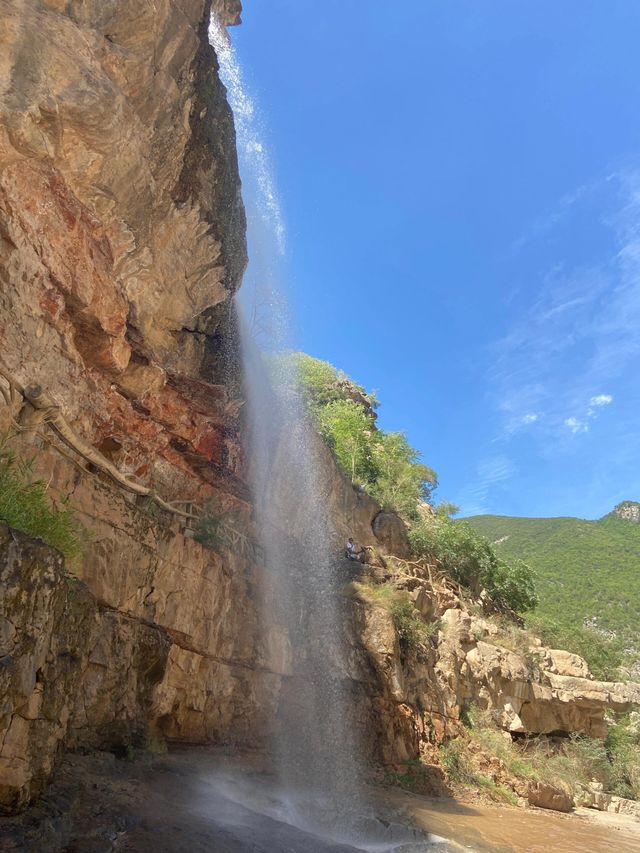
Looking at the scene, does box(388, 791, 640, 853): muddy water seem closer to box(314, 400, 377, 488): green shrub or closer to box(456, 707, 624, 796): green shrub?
box(456, 707, 624, 796): green shrub

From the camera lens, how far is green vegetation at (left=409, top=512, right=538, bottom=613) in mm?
24016

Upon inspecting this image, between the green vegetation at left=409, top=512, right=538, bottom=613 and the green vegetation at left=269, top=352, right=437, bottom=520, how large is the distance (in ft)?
5.75

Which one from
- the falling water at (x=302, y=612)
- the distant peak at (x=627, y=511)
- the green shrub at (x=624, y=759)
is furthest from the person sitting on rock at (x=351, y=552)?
the distant peak at (x=627, y=511)

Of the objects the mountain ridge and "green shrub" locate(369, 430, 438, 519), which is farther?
the mountain ridge

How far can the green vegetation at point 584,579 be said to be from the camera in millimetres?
26953

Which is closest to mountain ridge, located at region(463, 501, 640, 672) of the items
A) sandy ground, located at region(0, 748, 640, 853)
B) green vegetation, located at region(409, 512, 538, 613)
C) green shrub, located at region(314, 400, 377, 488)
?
green vegetation, located at region(409, 512, 538, 613)

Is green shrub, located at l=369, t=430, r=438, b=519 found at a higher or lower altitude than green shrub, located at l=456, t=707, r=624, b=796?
higher

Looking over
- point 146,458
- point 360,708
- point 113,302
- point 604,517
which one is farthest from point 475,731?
point 604,517

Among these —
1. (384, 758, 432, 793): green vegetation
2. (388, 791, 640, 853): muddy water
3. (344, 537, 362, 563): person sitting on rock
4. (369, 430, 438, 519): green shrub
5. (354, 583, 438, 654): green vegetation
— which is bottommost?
(388, 791, 640, 853): muddy water

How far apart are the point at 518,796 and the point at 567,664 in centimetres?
751

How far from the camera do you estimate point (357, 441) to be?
96.9 feet

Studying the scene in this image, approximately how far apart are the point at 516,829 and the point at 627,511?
8917 cm

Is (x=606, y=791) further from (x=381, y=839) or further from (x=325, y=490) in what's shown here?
(x=381, y=839)

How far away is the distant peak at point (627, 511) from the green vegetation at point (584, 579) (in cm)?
113
